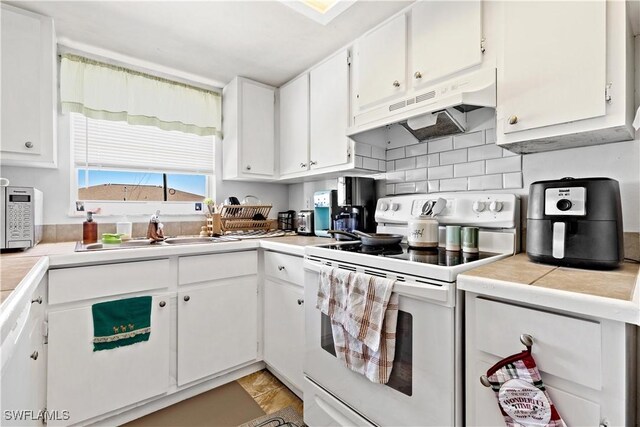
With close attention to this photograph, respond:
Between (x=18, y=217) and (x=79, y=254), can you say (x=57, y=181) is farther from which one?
(x=79, y=254)

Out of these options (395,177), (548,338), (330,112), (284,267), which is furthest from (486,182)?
(284,267)

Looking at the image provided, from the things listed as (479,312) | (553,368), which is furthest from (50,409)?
(553,368)

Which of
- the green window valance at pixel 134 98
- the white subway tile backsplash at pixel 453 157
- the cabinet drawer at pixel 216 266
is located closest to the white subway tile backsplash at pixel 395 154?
the white subway tile backsplash at pixel 453 157

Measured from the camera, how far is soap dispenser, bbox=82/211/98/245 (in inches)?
77.7

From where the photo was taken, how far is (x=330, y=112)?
2.14 m

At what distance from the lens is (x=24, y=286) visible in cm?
92

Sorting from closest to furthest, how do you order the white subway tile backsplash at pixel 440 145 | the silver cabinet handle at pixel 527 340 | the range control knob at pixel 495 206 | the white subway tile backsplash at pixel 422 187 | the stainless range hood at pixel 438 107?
1. the silver cabinet handle at pixel 527 340
2. the stainless range hood at pixel 438 107
3. the range control knob at pixel 495 206
4. the white subway tile backsplash at pixel 440 145
5. the white subway tile backsplash at pixel 422 187

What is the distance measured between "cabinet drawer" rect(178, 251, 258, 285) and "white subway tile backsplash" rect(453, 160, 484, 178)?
4.48 feet

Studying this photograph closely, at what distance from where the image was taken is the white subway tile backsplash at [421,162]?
1.89 meters

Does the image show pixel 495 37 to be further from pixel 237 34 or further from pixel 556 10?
pixel 237 34

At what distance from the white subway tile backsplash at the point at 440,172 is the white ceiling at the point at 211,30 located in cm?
91

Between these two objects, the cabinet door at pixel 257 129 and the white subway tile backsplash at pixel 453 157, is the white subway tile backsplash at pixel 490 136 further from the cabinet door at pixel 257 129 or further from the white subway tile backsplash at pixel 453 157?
the cabinet door at pixel 257 129

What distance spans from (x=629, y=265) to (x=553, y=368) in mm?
670

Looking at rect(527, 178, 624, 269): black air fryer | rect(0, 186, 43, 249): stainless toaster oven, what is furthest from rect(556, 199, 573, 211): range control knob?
rect(0, 186, 43, 249): stainless toaster oven
